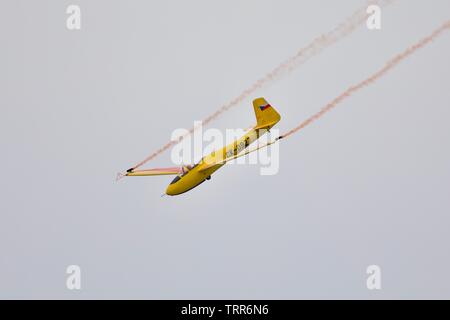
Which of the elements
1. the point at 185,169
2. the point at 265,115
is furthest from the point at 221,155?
the point at 265,115

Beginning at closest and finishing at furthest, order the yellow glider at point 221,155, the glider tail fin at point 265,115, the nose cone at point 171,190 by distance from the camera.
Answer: the yellow glider at point 221,155 < the glider tail fin at point 265,115 < the nose cone at point 171,190

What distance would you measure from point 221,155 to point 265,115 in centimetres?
338

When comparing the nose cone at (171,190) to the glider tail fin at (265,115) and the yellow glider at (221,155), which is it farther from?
the glider tail fin at (265,115)

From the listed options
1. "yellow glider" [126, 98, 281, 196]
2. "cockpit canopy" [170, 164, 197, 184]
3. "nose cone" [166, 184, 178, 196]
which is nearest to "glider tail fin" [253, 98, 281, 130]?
"yellow glider" [126, 98, 281, 196]

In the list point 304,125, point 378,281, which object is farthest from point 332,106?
point 378,281

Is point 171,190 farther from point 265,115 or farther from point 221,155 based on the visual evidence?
point 265,115

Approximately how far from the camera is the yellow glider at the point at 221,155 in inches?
3255

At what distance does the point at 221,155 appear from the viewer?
82688 millimetres

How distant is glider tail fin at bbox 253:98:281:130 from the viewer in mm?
83000

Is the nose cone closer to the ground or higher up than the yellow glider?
closer to the ground

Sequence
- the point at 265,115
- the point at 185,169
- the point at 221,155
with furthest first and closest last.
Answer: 1. the point at 265,115
2. the point at 185,169
3. the point at 221,155

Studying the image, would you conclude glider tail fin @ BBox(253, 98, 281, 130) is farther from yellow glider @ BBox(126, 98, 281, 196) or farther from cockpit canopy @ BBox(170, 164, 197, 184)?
cockpit canopy @ BBox(170, 164, 197, 184)

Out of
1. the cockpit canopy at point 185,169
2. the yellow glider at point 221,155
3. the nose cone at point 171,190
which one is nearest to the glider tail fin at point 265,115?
the yellow glider at point 221,155
